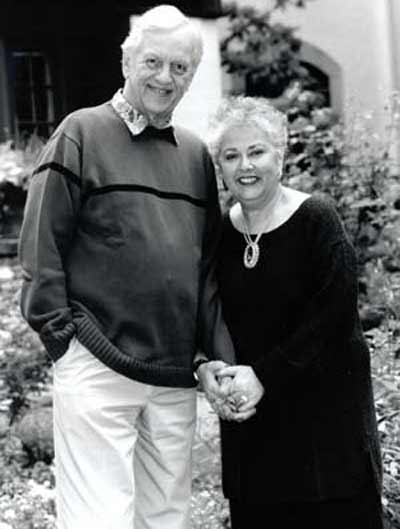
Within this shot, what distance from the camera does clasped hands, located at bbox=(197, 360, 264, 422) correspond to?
10.6ft

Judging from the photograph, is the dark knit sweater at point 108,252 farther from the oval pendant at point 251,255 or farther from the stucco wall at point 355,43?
the stucco wall at point 355,43

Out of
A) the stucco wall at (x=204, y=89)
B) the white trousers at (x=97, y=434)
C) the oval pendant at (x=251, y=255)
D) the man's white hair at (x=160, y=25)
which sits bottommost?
the white trousers at (x=97, y=434)

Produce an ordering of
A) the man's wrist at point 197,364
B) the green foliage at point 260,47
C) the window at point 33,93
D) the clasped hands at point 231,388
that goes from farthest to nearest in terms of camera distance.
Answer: the green foliage at point 260,47
the window at point 33,93
the man's wrist at point 197,364
the clasped hands at point 231,388

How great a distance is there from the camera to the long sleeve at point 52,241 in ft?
10.3

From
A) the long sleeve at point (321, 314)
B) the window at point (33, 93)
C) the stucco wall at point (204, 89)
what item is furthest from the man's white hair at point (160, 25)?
the window at point (33, 93)

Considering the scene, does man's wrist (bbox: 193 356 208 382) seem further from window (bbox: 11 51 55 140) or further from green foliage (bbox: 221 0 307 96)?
green foliage (bbox: 221 0 307 96)

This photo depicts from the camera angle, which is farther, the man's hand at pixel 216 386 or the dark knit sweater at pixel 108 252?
the man's hand at pixel 216 386

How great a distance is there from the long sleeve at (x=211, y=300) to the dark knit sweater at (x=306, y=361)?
0.06 meters

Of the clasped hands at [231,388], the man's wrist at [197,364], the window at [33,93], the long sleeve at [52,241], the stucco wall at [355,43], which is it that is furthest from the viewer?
the stucco wall at [355,43]

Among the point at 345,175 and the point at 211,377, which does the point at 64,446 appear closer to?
the point at 211,377

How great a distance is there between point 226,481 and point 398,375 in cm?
158

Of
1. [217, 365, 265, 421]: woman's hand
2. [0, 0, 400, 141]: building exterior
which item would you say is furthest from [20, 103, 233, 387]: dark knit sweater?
[0, 0, 400, 141]: building exterior

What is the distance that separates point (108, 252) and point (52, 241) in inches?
6.8

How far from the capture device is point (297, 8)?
1028cm
